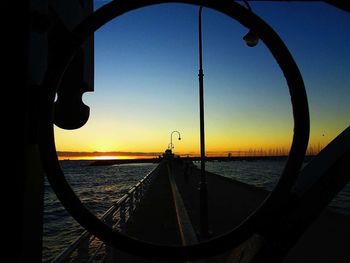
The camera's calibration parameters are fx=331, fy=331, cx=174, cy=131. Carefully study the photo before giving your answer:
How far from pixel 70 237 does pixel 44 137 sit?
21.7m

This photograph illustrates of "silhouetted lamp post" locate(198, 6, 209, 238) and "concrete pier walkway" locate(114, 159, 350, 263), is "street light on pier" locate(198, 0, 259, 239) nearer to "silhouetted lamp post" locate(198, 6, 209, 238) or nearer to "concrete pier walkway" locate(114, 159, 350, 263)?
"silhouetted lamp post" locate(198, 6, 209, 238)

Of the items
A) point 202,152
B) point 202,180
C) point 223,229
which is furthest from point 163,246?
point 202,152

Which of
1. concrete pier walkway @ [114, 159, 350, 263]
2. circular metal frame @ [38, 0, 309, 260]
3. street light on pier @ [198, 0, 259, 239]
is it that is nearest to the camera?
circular metal frame @ [38, 0, 309, 260]

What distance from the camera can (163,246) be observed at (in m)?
1.63

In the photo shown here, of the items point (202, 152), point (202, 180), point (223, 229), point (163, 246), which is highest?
point (202, 152)

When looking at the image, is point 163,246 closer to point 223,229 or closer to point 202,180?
point 223,229

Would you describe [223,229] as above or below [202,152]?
below

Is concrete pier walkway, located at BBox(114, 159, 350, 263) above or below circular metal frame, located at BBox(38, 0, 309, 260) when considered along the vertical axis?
below

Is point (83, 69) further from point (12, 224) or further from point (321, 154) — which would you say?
point (321, 154)

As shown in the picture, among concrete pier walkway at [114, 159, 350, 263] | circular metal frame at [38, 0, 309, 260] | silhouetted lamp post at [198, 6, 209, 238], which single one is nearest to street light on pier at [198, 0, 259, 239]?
silhouetted lamp post at [198, 6, 209, 238]

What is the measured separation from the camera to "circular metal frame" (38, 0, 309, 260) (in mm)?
1552

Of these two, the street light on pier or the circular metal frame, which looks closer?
the circular metal frame

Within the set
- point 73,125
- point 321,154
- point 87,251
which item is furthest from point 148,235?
point 321,154

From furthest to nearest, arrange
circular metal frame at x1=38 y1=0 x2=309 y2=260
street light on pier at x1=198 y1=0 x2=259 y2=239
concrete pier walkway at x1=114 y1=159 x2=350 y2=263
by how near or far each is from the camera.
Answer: street light on pier at x1=198 y1=0 x2=259 y2=239 < concrete pier walkway at x1=114 y1=159 x2=350 y2=263 < circular metal frame at x1=38 y1=0 x2=309 y2=260
